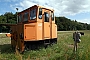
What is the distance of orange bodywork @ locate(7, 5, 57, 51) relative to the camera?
1025 cm

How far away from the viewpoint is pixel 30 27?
33.8 feet

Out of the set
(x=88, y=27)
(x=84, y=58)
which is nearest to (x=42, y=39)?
(x=84, y=58)

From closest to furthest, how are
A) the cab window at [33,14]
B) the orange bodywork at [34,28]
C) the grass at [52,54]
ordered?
1. the grass at [52,54]
2. the orange bodywork at [34,28]
3. the cab window at [33,14]

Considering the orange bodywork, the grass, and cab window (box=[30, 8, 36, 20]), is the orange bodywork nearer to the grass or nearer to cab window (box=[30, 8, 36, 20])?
cab window (box=[30, 8, 36, 20])

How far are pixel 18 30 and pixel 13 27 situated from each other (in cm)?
129

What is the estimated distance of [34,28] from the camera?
10500mm

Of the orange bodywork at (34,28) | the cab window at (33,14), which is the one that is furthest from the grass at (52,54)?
the cab window at (33,14)

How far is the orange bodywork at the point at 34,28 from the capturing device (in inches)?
404

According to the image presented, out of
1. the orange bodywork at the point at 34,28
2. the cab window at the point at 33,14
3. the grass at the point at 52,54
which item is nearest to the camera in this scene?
the grass at the point at 52,54

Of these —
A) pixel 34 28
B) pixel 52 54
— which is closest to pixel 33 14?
pixel 34 28

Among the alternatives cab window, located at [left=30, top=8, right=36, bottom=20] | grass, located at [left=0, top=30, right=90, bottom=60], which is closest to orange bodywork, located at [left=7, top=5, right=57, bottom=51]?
cab window, located at [left=30, top=8, right=36, bottom=20]

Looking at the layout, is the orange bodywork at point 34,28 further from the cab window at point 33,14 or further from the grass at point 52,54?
the grass at point 52,54

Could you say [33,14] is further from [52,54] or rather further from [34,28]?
[52,54]

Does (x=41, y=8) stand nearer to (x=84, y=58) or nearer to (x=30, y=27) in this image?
(x=30, y=27)
